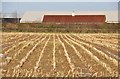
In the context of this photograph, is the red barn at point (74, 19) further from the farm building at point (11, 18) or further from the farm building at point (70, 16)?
the farm building at point (11, 18)

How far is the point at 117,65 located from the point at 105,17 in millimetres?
44871

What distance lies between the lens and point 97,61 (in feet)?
Answer: 41.0

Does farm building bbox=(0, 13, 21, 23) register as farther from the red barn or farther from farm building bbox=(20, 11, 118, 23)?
the red barn

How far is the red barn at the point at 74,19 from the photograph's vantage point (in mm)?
52969

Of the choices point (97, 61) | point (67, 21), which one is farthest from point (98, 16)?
point (97, 61)

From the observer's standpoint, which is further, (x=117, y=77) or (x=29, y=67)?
(x=29, y=67)

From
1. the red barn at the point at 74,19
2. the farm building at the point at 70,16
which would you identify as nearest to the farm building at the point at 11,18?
the farm building at the point at 70,16

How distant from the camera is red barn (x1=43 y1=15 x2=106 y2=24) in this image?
174 ft

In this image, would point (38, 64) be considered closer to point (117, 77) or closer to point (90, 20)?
point (117, 77)

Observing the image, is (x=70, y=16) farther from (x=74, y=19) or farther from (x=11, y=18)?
(x=11, y=18)

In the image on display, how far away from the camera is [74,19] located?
54.0 metres

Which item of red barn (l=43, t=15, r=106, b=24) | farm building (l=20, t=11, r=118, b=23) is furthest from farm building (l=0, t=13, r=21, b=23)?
red barn (l=43, t=15, r=106, b=24)

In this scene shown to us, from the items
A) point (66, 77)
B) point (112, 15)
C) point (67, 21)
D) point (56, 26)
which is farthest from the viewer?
point (112, 15)

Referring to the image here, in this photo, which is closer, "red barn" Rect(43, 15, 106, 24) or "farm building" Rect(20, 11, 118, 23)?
"red barn" Rect(43, 15, 106, 24)
